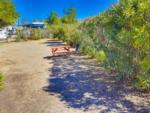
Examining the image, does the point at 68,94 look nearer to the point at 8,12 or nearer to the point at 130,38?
the point at 130,38

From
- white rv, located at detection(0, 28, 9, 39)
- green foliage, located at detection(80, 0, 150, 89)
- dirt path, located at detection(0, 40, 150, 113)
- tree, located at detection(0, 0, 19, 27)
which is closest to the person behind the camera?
green foliage, located at detection(80, 0, 150, 89)

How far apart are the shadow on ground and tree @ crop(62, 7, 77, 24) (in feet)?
170

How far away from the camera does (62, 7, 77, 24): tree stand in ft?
215

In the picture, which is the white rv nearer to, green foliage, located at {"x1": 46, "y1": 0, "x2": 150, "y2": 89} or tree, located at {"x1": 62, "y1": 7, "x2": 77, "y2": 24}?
tree, located at {"x1": 62, "y1": 7, "x2": 77, "y2": 24}

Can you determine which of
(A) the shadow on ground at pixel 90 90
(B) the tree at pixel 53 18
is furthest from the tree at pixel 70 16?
(A) the shadow on ground at pixel 90 90

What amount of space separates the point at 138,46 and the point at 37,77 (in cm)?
577

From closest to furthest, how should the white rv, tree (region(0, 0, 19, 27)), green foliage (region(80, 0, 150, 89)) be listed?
green foliage (region(80, 0, 150, 89))
tree (region(0, 0, 19, 27))
the white rv

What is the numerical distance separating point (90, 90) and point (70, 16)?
193 feet

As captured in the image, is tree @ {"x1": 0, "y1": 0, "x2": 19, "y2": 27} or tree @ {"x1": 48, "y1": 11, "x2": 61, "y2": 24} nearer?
tree @ {"x1": 0, "y1": 0, "x2": 19, "y2": 27}

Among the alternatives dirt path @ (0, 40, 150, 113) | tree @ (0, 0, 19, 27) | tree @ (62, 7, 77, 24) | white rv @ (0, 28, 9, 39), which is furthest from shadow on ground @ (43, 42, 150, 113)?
tree @ (62, 7, 77, 24)

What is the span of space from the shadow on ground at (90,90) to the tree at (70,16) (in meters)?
51.8

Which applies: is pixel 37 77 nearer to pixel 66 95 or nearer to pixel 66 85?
pixel 66 85

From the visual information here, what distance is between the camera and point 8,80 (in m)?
12.4

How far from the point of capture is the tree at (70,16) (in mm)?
65500
